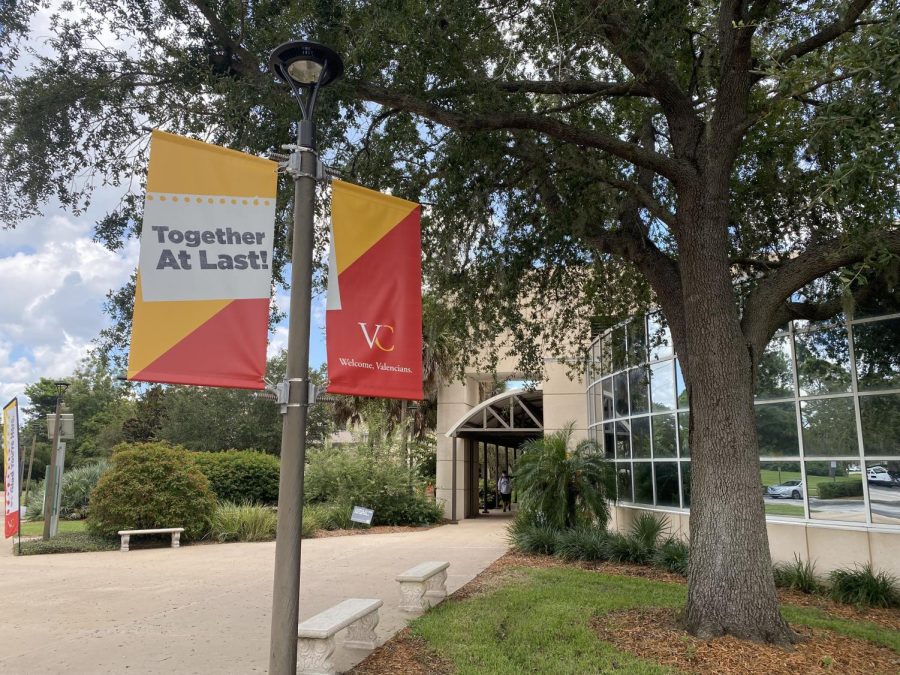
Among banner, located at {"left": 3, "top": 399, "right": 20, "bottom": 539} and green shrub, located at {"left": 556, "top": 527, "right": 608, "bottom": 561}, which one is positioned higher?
banner, located at {"left": 3, "top": 399, "right": 20, "bottom": 539}

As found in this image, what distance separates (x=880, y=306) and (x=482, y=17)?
6.33 meters

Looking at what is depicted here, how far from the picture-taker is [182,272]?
3799mm

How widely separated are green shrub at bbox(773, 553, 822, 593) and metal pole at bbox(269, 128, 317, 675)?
7722 millimetres

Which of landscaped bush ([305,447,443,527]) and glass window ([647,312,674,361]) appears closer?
glass window ([647,312,674,361])

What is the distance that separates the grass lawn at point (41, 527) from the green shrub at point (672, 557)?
1360 cm

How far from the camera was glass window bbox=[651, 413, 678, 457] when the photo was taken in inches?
460

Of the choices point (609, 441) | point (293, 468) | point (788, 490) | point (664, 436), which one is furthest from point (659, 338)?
point (293, 468)

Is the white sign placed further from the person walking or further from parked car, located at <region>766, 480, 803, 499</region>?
the person walking

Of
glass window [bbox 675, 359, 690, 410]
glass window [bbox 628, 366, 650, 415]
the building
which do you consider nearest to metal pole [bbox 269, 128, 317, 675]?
the building

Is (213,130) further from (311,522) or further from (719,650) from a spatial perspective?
(311,522)

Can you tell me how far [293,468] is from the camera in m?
3.81

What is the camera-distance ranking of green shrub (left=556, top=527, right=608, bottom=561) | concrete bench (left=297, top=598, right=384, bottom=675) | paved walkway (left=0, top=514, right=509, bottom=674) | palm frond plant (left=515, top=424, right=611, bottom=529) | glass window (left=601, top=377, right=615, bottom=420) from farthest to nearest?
glass window (left=601, top=377, right=615, bottom=420)
palm frond plant (left=515, top=424, right=611, bottom=529)
green shrub (left=556, top=527, right=608, bottom=561)
paved walkway (left=0, top=514, right=509, bottom=674)
concrete bench (left=297, top=598, right=384, bottom=675)

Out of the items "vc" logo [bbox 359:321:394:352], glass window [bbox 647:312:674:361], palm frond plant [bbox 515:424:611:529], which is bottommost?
palm frond plant [bbox 515:424:611:529]

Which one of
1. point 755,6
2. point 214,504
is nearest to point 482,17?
point 755,6
